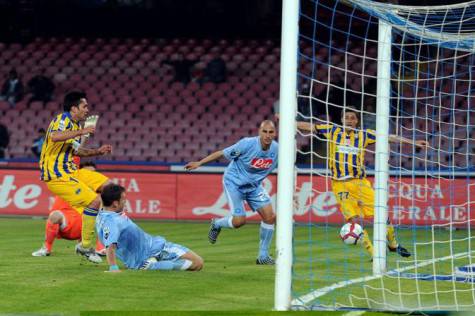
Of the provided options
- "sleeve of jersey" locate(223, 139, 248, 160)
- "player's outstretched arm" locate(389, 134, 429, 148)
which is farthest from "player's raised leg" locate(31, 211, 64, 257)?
"player's outstretched arm" locate(389, 134, 429, 148)

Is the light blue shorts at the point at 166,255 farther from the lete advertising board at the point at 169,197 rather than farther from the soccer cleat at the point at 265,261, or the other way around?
the lete advertising board at the point at 169,197

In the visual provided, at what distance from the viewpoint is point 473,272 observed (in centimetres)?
1023

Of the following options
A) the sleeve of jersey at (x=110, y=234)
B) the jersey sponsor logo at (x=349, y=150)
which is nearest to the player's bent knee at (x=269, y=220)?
the jersey sponsor logo at (x=349, y=150)

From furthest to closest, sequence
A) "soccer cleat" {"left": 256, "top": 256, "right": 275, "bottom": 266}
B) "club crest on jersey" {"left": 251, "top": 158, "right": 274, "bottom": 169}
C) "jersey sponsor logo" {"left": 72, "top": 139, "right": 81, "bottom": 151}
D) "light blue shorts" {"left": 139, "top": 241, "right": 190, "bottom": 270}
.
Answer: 1. "club crest on jersey" {"left": 251, "top": 158, "right": 274, "bottom": 169}
2. "jersey sponsor logo" {"left": 72, "top": 139, "right": 81, "bottom": 151}
3. "soccer cleat" {"left": 256, "top": 256, "right": 275, "bottom": 266}
4. "light blue shorts" {"left": 139, "top": 241, "right": 190, "bottom": 270}

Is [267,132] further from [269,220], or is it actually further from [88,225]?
[88,225]

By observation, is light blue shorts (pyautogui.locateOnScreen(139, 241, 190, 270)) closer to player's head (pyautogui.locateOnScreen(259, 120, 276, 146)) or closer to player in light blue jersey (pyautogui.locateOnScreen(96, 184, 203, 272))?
player in light blue jersey (pyautogui.locateOnScreen(96, 184, 203, 272))

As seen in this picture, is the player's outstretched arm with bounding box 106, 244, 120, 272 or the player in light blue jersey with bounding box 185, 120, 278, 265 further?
the player in light blue jersey with bounding box 185, 120, 278, 265

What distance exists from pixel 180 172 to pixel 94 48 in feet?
27.5

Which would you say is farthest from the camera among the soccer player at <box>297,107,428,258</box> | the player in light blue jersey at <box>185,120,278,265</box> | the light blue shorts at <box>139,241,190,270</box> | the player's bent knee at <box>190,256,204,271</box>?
the soccer player at <box>297,107,428,258</box>

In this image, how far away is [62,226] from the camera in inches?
479

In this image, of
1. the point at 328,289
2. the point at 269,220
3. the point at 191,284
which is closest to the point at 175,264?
the point at 191,284

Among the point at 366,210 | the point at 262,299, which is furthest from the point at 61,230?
the point at 262,299

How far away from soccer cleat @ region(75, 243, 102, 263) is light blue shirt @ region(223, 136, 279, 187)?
1.95m

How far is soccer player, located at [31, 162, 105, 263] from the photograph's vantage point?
12.1 metres
